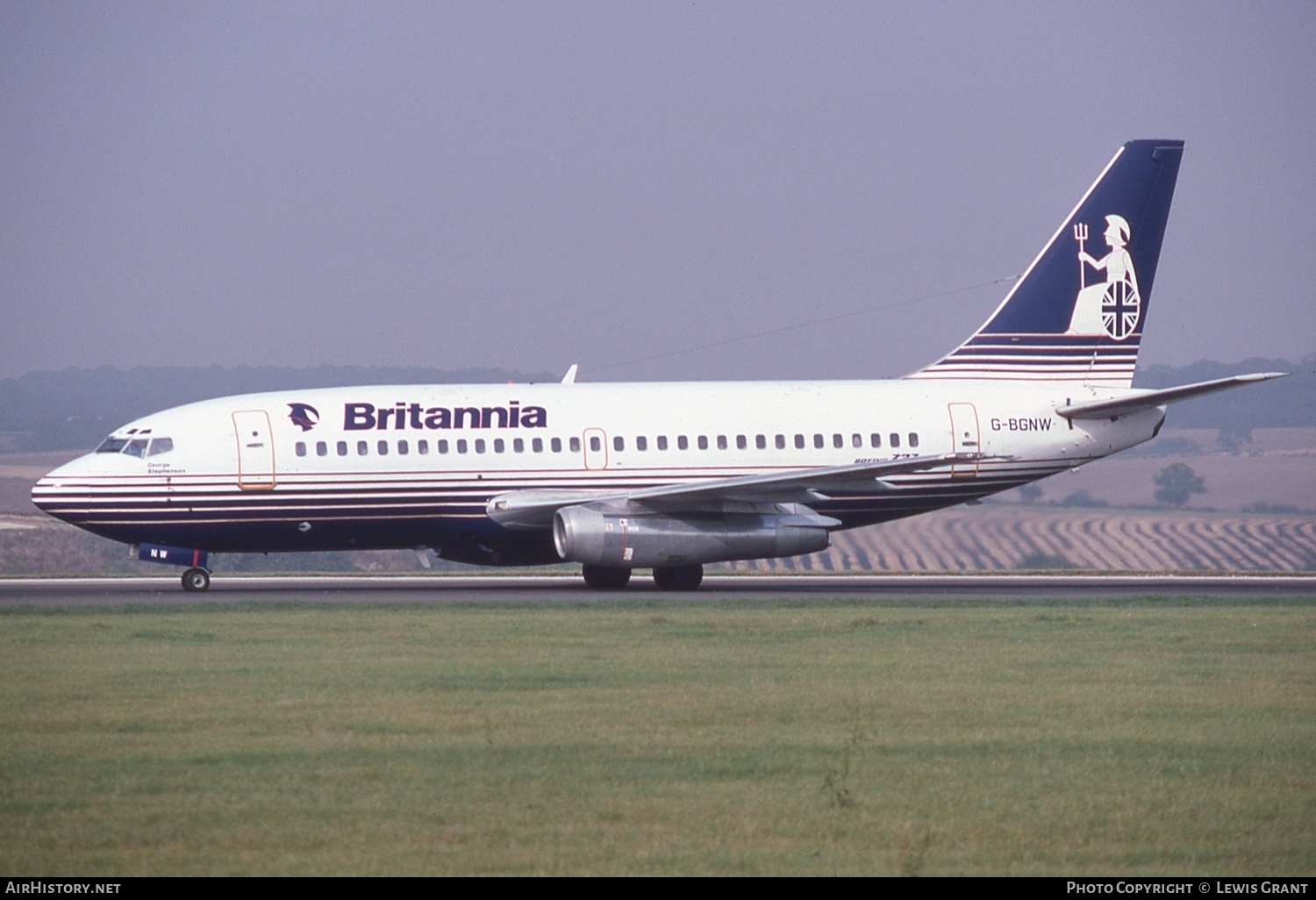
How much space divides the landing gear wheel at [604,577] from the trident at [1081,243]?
11014mm

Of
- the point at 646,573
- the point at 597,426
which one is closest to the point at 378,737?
the point at 597,426

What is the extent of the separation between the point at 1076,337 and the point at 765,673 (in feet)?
63.3

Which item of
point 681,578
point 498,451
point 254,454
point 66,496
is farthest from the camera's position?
point 681,578

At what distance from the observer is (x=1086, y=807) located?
1093 centimetres

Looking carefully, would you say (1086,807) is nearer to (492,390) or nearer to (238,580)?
(492,390)

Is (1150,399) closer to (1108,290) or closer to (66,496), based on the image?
(1108,290)

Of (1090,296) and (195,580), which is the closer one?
(195,580)

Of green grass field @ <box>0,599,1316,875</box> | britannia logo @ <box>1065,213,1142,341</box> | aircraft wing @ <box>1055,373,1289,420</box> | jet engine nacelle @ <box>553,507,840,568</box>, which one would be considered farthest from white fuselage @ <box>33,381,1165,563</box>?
green grass field @ <box>0,599,1316,875</box>

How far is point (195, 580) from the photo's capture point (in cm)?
3052

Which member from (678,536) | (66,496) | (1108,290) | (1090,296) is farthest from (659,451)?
(66,496)

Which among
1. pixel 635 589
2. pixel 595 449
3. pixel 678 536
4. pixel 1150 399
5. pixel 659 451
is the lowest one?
pixel 635 589

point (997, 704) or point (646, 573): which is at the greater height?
point (997, 704)

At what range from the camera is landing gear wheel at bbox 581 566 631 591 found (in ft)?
103

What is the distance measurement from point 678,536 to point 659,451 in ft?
8.23
